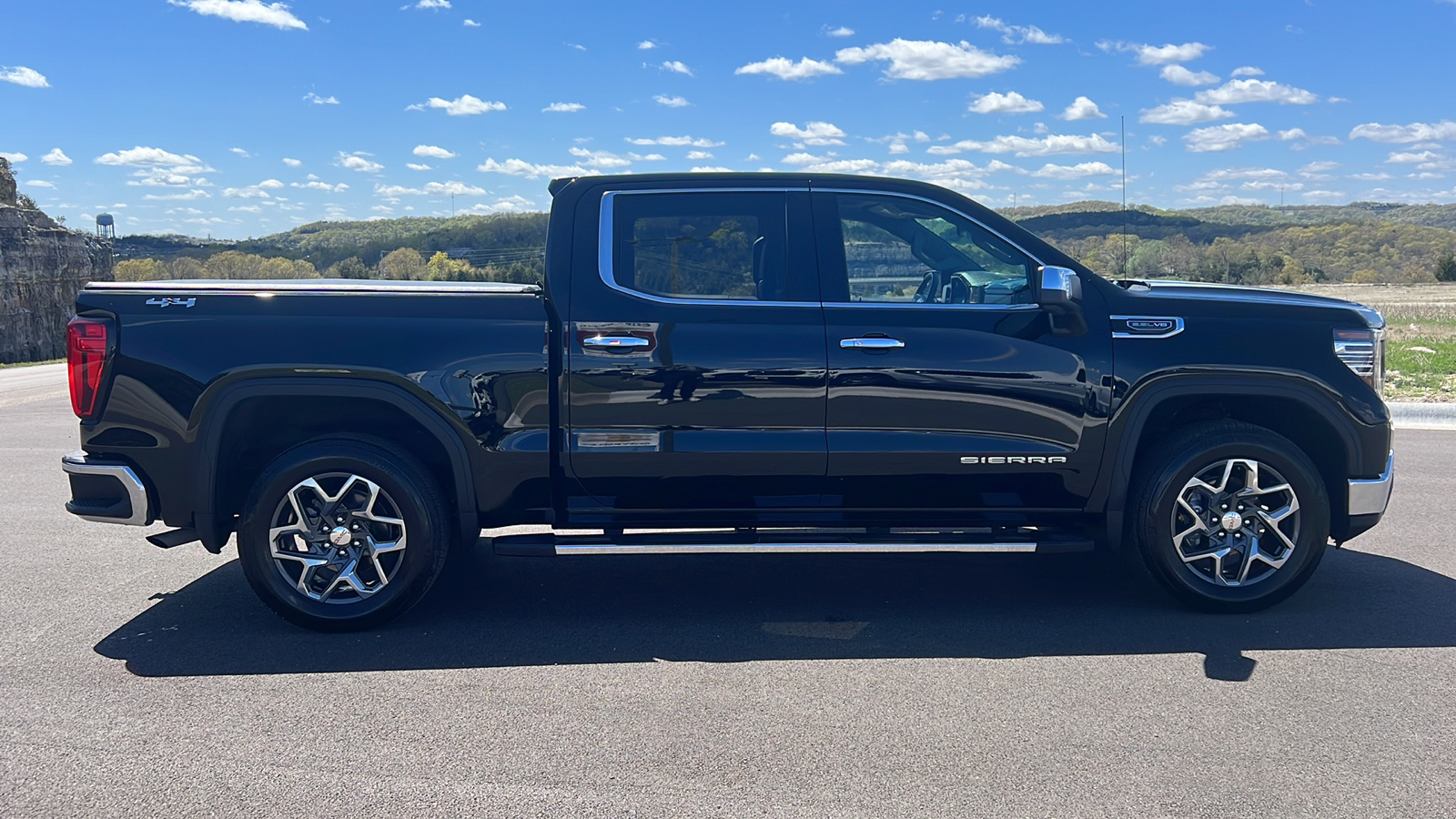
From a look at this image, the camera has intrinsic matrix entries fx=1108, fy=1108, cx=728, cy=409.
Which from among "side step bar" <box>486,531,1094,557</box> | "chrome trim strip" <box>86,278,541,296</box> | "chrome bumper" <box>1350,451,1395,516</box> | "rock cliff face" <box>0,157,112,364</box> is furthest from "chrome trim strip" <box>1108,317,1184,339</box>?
"rock cliff face" <box>0,157,112,364</box>

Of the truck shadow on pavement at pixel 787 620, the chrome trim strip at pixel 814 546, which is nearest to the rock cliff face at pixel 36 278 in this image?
the truck shadow on pavement at pixel 787 620

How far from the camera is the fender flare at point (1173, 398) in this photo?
194 inches

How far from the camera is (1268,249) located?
6019cm

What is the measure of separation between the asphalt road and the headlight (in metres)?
1.09

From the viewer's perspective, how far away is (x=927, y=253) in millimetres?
5094

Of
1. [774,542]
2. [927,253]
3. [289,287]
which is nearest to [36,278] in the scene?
[289,287]

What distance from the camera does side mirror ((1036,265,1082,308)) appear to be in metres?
4.77

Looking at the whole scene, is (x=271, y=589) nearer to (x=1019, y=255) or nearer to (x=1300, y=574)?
(x=1019, y=255)

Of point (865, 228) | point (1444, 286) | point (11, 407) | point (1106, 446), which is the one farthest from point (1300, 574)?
point (1444, 286)

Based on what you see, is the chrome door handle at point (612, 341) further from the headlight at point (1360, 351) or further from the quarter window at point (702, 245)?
the headlight at point (1360, 351)

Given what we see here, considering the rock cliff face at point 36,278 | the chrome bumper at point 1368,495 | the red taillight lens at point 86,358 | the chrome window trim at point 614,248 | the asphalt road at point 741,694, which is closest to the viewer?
the asphalt road at point 741,694

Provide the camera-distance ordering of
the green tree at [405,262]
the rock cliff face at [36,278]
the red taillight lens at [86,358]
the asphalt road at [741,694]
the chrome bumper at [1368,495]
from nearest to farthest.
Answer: the asphalt road at [741,694], the red taillight lens at [86,358], the chrome bumper at [1368,495], the green tree at [405,262], the rock cliff face at [36,278]

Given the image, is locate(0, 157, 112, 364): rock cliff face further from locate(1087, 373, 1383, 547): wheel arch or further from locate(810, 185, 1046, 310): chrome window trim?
locate(1087, 373, 1383, 547): wheel arch

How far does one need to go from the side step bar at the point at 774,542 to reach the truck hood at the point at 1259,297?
127cm
